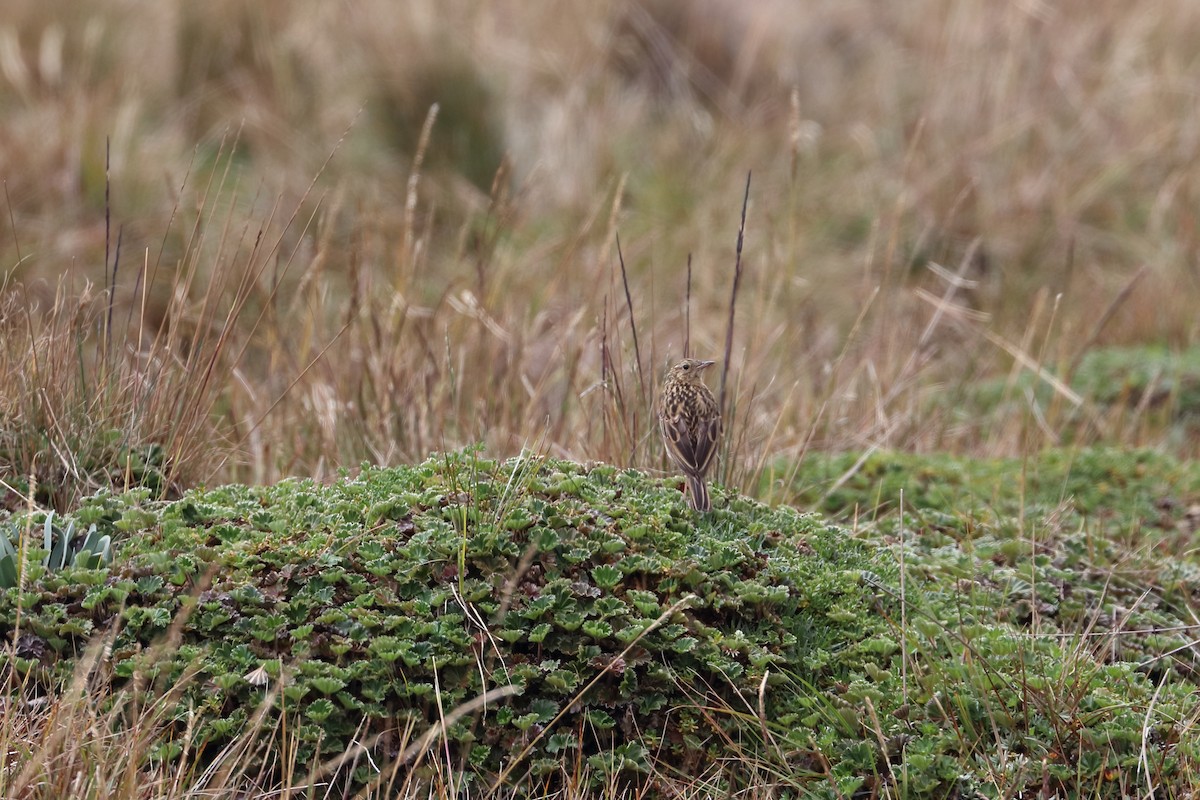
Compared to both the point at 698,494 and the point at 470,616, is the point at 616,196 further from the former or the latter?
the point at 470,616

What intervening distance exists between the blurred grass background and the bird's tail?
0.47 m

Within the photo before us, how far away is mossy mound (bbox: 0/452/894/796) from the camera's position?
3.22m

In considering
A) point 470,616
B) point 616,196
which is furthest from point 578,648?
point 616,196

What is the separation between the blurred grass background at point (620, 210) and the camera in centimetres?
525

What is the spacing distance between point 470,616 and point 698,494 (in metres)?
0.75

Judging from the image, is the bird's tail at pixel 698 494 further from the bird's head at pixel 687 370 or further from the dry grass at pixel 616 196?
the dry grass at pixel 616 196

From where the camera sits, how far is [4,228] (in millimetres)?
7980

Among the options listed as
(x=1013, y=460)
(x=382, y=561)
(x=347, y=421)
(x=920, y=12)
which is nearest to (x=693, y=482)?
(x=382, y=561)

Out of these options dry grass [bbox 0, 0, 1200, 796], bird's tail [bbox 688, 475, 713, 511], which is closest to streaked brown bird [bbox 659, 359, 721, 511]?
Result: bird's tail [bbox 688, 475, 713, 511]

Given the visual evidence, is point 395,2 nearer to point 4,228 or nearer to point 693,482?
point 4,228

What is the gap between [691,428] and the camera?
3.95 meters

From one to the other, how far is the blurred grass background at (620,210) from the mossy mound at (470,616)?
645mm

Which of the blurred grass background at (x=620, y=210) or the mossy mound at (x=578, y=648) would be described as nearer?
the mossy mound at (x=578, y=648)

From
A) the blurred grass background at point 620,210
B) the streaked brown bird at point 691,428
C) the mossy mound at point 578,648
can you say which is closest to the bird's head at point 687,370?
the streaked brown bird at point 691,428
